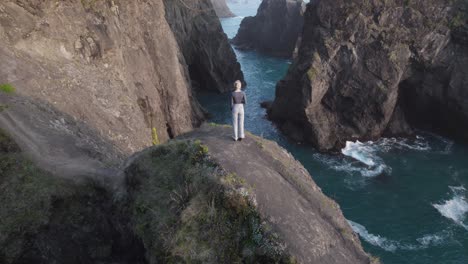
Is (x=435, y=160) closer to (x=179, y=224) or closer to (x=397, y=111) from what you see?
(x=397, y=111)

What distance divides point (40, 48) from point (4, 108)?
25.9 ft

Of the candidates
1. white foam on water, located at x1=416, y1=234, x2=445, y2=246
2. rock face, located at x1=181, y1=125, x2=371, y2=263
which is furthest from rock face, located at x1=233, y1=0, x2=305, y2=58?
rock face, located at x1=181, y1=125, x2=371, y2=263

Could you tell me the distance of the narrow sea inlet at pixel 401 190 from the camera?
105 feet

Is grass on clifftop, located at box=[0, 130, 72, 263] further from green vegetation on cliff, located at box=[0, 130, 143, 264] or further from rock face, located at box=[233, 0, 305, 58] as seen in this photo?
rock face, located at box=[233, 0, 305, 58]

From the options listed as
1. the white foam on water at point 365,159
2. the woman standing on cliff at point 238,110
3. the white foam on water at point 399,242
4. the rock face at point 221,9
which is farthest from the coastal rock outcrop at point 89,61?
the rock face at point 221,9

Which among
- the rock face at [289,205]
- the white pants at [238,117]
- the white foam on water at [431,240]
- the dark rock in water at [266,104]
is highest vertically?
the white pants at [238,117]

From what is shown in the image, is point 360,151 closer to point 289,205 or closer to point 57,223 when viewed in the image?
point 289,205

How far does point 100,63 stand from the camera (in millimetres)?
28594

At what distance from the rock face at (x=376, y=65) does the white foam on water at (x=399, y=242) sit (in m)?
18.9

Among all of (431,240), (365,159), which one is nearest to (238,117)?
(431,240)

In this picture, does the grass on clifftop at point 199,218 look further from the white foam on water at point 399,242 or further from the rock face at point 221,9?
the rock face at point 221,9

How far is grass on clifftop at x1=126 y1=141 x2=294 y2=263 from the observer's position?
33.0 feet

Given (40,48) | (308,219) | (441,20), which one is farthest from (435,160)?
(40,48)

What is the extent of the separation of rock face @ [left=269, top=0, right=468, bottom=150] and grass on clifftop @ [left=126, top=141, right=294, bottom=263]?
132 ft
